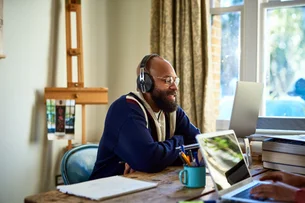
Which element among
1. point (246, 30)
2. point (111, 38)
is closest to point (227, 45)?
point (246, 30)

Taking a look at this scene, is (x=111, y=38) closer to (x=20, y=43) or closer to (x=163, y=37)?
(x=163, y=37)

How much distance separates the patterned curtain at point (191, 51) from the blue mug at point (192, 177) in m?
1.79

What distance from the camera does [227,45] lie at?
347cm

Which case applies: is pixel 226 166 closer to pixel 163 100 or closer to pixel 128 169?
pixel 128 169

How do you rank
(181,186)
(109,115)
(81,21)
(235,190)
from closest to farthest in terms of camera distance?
(235,190) → (181,186) → (109,115) → (81,21)

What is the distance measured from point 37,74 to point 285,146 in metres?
1.93

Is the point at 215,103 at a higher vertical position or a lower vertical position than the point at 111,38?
lower

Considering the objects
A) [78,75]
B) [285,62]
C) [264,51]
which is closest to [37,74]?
[78,75]

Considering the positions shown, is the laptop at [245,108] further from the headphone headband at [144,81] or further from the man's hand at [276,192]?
the man's hand at [276,192]

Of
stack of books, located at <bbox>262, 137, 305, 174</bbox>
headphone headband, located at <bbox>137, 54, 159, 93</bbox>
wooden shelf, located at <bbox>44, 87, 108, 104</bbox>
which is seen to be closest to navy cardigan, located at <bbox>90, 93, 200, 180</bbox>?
headphone headband, located at <bbox>137, 54, 159, 93</bbox>

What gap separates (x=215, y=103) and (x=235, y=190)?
2.24m

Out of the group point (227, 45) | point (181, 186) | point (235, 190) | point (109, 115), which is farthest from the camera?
point (227, 45)

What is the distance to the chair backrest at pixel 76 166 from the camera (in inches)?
79.5

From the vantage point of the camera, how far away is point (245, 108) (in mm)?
2070
